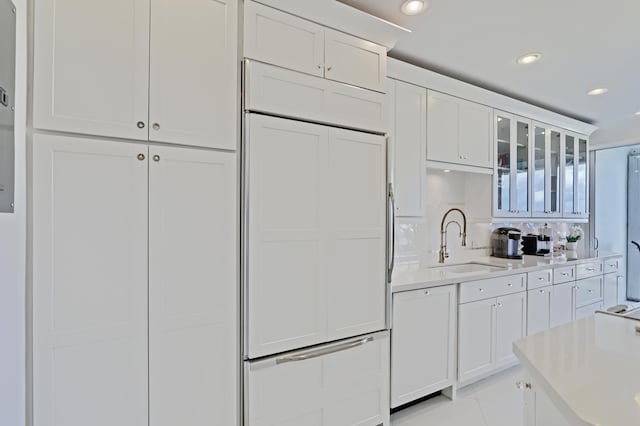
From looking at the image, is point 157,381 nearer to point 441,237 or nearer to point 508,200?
point 441,237

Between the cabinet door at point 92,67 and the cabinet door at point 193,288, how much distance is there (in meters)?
0.20

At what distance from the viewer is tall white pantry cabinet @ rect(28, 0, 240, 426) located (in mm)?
1265

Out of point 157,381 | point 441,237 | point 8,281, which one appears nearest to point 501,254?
point 441,237

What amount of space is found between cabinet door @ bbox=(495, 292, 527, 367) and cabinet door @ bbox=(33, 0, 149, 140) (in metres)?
2.95

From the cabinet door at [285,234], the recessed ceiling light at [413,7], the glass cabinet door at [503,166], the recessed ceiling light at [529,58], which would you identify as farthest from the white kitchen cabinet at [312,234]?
the glass cabinet door at [503,166]

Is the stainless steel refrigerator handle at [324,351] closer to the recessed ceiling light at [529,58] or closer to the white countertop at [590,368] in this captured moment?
the white countertop at [590,368]

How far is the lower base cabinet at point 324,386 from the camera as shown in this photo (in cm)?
171

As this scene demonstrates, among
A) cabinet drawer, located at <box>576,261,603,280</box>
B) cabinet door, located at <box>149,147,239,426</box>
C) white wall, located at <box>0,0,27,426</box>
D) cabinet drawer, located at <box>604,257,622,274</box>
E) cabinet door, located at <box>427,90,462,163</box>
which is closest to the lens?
white wall, located at <box>0,0,27,426</box>

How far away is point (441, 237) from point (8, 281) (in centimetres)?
311

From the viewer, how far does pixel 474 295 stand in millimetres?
2652

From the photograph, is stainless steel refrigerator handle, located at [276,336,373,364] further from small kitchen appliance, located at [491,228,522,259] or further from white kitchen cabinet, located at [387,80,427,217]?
small kitchen appliance, located at [491,228,522,259]

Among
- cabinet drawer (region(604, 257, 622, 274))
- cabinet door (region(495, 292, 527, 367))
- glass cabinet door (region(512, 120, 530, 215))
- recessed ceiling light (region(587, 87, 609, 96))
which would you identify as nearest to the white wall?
cabinet door (region(495, 292, 527, 367))

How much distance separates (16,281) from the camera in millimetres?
1100

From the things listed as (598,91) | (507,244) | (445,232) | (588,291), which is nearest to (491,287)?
(445,232)
